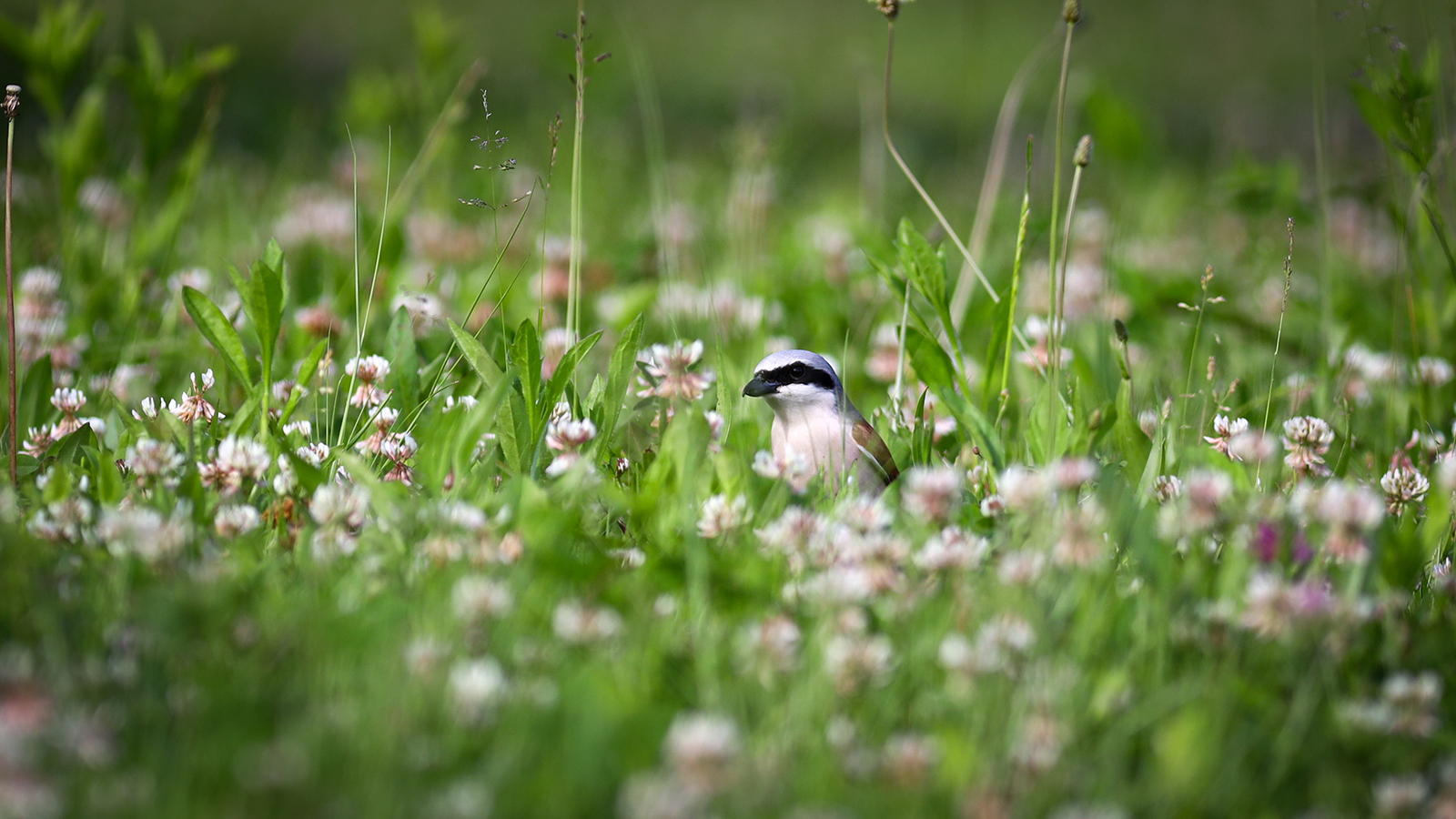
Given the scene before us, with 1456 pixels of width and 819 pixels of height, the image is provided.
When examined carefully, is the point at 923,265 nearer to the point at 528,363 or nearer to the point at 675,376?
the point at 675,376

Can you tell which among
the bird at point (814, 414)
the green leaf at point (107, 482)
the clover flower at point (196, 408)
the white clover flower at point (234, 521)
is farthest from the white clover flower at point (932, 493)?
the clover flower at point (196, 408)

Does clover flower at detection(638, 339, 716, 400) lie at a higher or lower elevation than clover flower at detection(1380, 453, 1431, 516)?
higher

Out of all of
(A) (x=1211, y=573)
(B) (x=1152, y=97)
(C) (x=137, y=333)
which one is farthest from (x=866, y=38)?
(A) (x=1211, y=573)

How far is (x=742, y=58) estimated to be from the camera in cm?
1445

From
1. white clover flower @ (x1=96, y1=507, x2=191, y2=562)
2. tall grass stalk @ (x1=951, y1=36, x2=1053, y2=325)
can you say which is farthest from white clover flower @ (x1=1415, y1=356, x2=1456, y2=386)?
white clover flower @ (x1=96, y1=507, x2=191, y2=562)

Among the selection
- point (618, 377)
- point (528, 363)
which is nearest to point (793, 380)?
point (618, 377)

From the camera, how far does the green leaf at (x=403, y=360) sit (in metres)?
2.83

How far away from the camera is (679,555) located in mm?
2186

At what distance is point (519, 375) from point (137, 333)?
172cm

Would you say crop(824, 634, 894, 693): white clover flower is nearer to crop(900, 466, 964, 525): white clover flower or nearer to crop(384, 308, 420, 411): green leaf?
crop(900, 466, 964, 525): white clover flower

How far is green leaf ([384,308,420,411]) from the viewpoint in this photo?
283cm

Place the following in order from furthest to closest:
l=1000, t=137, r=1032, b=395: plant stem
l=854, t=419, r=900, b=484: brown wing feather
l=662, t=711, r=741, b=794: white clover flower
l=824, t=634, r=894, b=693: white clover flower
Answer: l=854, t=419, r=900, b=484: brown wing feather < l=1000, t=137, r=1032, b=395: plant stem < l=824, t=634, r=894, b=693: white clover flower < l=662, t=711, r=741, b=794: white clover flower

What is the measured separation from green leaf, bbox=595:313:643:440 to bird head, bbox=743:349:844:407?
0.49 m

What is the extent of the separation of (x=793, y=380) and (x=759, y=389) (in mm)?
100
